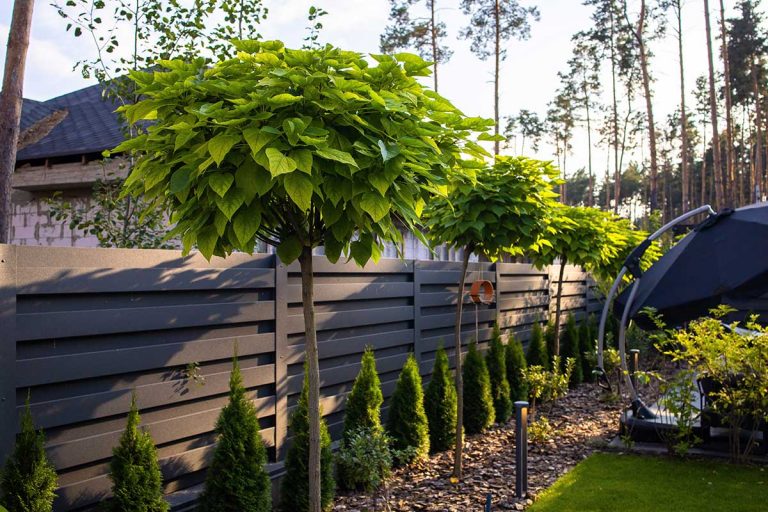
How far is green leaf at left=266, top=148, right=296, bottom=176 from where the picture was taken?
2.13 metres

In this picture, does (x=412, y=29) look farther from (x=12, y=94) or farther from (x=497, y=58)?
(x=12, y=94)

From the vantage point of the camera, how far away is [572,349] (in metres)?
10.2

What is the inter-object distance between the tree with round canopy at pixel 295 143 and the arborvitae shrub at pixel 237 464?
1251 mm

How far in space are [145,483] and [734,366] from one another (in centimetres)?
471

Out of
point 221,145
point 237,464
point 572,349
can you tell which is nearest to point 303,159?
point 221,145

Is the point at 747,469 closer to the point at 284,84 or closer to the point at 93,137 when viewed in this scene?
the point at 284,84

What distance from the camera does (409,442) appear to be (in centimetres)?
573

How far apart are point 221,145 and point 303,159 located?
0.30 metres

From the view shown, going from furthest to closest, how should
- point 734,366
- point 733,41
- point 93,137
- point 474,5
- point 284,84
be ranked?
point 733,41
point 474,5
point 93,137
point 734,366
point 284,84

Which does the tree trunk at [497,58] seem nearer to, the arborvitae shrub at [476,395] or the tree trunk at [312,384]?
the arborvitae shrub at [476,395]

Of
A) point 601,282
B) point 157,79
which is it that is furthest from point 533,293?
point 157,79

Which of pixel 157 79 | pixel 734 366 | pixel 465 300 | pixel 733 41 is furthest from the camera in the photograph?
pixel 733 41

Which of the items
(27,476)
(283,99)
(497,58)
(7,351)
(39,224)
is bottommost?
(27,476)

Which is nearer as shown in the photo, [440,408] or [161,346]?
[161,346]
